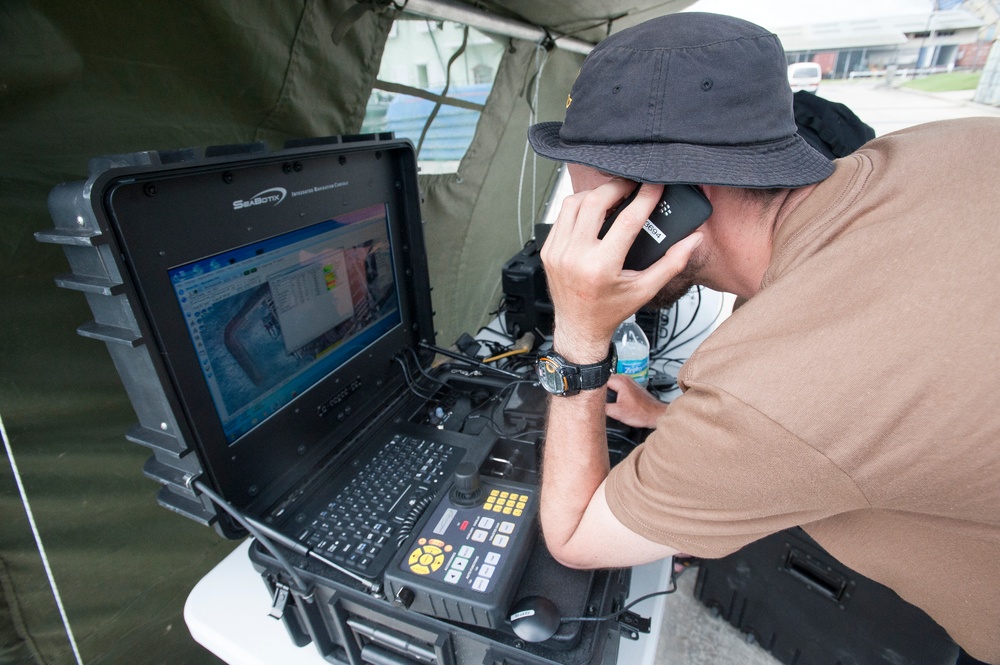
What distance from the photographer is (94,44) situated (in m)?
0.74

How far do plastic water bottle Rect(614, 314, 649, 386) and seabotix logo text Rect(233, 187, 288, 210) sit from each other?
0.88 metres

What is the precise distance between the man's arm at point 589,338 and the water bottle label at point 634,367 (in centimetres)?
59

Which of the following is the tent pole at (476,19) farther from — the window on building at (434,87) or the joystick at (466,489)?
the joystick at (466,489)

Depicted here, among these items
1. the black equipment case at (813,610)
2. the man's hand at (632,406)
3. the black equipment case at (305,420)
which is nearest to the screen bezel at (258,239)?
the black equipment case at (305,420)

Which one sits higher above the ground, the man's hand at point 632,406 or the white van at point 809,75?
the white van at point 809,75

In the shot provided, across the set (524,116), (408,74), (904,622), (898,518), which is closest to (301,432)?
(898,518)

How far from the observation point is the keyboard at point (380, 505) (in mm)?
663

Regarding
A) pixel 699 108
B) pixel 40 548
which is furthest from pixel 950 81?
pixel 40 548

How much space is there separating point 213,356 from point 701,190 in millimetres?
735

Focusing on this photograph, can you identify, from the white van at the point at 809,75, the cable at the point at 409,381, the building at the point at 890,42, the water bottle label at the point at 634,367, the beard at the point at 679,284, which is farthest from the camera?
the white van at the point at 809,75

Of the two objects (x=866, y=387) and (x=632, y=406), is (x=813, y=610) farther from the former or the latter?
(x=866, y=387)

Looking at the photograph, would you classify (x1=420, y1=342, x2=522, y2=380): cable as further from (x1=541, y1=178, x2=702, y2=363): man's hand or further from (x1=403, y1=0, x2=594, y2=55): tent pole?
(x1=403, y1=0, x2=594, y2=55): tent pole

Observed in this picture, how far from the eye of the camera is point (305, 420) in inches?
33.4

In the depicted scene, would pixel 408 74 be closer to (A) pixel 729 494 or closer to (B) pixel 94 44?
(B) pixel 94 44
